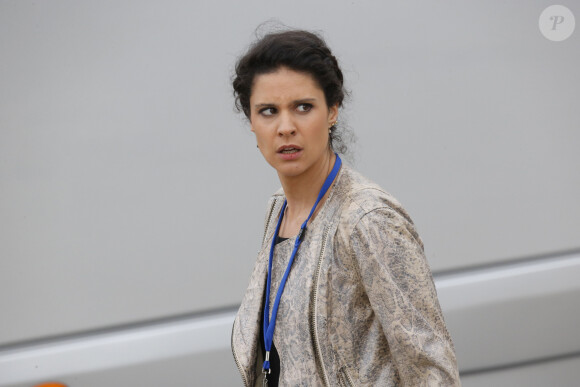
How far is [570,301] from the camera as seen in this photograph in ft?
7.91

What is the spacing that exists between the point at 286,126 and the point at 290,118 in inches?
0.8

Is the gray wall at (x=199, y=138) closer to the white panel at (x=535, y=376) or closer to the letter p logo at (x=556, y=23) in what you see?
the letter p logo at (x=556, y=23)

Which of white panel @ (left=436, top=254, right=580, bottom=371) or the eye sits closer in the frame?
the eye

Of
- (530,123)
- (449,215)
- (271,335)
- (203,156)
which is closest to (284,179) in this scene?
(271,335)

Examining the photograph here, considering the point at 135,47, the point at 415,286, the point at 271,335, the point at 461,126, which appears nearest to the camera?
the point at 415,286

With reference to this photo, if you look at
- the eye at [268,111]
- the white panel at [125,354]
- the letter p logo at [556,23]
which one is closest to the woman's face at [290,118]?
the eye at [268,111]

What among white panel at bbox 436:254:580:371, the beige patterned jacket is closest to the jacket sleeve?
the beige patterned jacket

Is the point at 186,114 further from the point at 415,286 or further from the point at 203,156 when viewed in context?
the point at 415,286

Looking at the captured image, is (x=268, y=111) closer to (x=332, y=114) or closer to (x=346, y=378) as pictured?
(x=332, y=114)

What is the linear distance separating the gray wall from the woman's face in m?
0.83

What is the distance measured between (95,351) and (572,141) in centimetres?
161

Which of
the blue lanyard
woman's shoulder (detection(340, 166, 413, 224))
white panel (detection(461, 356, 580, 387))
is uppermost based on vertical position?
woman's shoulder (detection(340, 166, 413, 224))

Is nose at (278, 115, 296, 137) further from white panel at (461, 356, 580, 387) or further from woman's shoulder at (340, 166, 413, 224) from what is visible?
white panel at (461, 356, 580, 387)

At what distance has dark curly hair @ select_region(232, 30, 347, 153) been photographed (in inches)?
53.5
